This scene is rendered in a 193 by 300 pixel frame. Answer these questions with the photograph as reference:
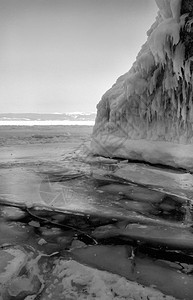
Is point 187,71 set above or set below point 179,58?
below

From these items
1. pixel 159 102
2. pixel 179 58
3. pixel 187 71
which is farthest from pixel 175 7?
pixel 159 102

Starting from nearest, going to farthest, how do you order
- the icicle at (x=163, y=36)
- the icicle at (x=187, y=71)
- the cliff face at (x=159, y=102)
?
the icicle at (x=163, y=36), the cliff face at (x=159, y=102), the icicle at (x=187, y=71)

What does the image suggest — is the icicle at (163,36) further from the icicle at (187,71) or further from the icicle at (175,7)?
the icicle at (187,71)

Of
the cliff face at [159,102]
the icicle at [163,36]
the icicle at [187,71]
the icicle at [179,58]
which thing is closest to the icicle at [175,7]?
the cliff face at [159,102]

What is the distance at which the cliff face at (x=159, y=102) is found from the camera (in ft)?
17.5

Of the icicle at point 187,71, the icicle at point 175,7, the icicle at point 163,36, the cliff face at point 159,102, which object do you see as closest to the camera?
the icicle at point 175,7

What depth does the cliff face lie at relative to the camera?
5.34 metres

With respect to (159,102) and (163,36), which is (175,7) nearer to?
(163,36)

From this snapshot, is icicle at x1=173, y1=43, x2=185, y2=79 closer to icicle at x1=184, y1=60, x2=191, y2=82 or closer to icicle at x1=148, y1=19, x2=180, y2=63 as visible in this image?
icicle at x1=184, y1=60, x2=191, y2=82

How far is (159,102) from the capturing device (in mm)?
6676

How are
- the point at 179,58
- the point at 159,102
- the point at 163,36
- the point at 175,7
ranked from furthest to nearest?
the point at 159,102 < the point at 179,58 < the point at 163,36 < the point at 175,7

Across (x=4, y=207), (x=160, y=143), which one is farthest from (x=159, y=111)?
(x=4, y=207)

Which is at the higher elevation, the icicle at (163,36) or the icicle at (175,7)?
the icicle at (175,7)

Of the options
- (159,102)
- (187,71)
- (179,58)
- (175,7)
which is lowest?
(159,102)
